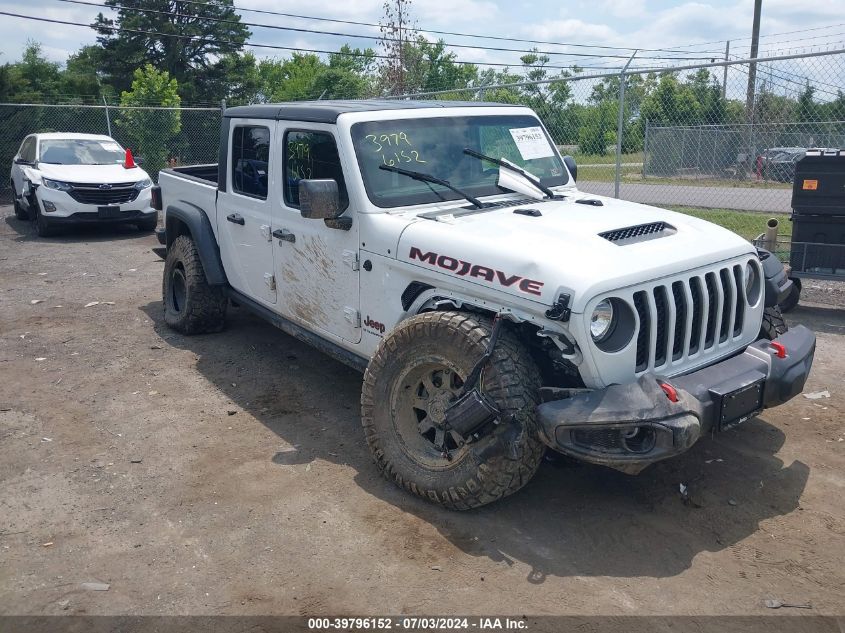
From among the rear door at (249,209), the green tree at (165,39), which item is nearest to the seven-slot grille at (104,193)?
the rear door at (249,209)

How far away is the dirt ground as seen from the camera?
3492 millimetres

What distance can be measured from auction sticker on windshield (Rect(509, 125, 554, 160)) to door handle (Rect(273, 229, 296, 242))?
1683 mm

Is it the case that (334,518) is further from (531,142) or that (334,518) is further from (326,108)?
(531,142)

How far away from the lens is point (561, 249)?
155 inches

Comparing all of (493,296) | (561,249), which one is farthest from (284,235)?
(561,249)

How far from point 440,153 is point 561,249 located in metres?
1.46

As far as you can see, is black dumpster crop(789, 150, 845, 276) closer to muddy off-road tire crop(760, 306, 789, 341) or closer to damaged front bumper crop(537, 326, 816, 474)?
muddy off-road tire crop(760, 306, 789, 341)

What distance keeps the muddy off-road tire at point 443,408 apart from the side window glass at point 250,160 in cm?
202

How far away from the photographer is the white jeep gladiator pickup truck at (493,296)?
147 inches

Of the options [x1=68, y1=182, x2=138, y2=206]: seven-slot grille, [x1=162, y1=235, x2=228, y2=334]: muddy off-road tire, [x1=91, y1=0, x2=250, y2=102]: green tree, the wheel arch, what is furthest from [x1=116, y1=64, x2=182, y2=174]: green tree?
[x1=91, y1=0, x2=250, y2=102]: green tree

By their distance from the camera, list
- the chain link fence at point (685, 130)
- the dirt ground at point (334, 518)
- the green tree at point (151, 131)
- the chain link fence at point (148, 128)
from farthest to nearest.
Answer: the green tree at point (151, 131) → the chain link fence at point (148, 128) → the chain link fence at point (685, 130) → the dirt ground at point (334, 518)

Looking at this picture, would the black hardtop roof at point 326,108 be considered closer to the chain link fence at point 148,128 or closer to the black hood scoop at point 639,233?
the black hood scoop at point 639,233

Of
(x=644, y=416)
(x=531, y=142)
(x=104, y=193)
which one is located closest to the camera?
(x=644, y=416)

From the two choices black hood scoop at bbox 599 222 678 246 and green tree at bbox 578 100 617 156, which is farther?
green tree at bbox 578 100 617 156
